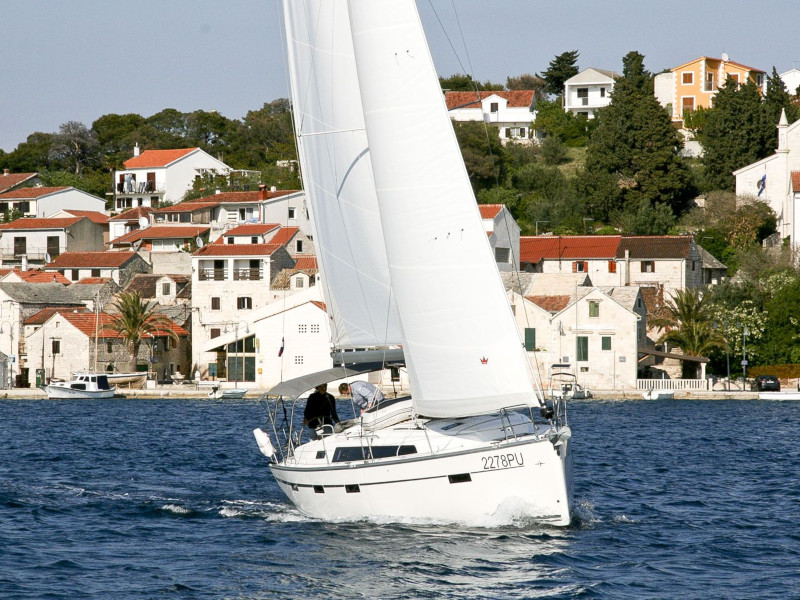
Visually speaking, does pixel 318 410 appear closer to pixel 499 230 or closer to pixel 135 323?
pixel 135 323

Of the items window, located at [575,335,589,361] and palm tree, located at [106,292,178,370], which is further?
palm tree, located at [106,292,178,370]

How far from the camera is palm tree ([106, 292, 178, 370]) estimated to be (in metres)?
67.4

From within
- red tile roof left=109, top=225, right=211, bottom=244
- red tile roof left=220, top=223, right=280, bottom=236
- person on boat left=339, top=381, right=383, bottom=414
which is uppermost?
red tile roof left=109, top=225, right=211, bottom=244

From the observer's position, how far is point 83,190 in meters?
109

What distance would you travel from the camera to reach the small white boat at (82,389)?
64.4 meters

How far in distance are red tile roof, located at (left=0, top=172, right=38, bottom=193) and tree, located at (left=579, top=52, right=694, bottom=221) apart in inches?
2042

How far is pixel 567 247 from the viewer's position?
75.8 metres

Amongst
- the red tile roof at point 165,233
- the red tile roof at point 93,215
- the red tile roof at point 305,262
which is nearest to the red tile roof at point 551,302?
the red tile roof at point 305,262

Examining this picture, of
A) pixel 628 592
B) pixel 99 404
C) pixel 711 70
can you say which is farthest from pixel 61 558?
pixel 711 70

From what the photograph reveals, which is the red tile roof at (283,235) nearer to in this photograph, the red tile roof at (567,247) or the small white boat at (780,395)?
the red tile roof at (567,247)

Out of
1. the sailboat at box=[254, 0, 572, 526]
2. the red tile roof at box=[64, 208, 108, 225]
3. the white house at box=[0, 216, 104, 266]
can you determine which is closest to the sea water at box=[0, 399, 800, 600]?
the sailboat at box=[254, 0, 572, 526]

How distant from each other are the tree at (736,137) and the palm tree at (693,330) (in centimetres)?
2435

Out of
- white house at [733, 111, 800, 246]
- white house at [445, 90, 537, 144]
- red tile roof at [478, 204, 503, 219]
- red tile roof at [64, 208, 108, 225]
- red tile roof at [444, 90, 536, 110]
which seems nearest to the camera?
red tile roof at [478, 204, 503, 219]

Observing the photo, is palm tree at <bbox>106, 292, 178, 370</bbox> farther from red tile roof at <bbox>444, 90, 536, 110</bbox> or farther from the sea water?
red tile roof at <bbox>444, 90, 536, 110</bbox>
